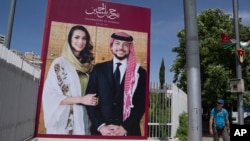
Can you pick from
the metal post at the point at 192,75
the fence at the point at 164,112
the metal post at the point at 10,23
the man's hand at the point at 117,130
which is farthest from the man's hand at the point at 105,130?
the metal post at the point at 192,75

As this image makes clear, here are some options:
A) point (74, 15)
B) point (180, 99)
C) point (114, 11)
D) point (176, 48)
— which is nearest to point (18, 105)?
point (74, 15)

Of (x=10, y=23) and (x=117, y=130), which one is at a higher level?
(x=10, y=23)

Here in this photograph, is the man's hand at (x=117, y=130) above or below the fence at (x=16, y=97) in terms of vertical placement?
below

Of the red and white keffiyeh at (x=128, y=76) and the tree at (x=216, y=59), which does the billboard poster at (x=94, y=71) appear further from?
the tree at (x=216, y=59)

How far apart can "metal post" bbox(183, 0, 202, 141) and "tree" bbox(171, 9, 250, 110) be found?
52.9ft

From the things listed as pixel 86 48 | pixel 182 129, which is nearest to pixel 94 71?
pixel 86 48

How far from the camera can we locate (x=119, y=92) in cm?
1379

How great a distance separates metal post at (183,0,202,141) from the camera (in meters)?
5.57

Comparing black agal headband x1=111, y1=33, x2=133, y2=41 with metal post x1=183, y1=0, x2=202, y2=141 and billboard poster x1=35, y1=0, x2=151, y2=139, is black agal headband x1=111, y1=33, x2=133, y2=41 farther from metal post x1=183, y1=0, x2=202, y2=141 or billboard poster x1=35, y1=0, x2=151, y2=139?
metal post x1=183, y1=0, x2=202, y2=141

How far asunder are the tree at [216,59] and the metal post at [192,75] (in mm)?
16116

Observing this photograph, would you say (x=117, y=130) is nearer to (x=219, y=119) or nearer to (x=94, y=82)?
(x=94, y=82)

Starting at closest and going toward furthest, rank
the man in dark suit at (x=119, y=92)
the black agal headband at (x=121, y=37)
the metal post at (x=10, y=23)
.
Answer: the metal post at (x=10, y=23) < the man in dark suit at (x=119, y=92) < the black agal headband at (x=121, y=37)

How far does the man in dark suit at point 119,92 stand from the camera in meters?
13.3

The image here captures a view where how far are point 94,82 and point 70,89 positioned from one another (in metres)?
1.04
